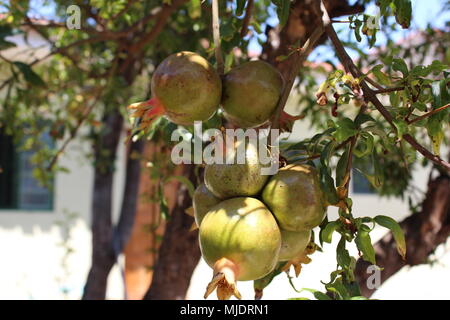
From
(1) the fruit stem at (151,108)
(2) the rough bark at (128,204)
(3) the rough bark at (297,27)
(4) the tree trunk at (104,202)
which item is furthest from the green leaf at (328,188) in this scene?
(2) the rough bark at (128,204)

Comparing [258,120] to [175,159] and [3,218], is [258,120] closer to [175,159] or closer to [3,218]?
[175,159]

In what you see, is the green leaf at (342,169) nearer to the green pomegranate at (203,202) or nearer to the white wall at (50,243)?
the green pomegranate at (203,202)

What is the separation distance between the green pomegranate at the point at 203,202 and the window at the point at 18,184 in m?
5.44

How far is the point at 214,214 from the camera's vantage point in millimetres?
967

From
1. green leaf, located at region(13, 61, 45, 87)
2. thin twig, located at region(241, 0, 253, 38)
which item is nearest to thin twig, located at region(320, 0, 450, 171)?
thin twig, located at region(241, 0, 253, 38)

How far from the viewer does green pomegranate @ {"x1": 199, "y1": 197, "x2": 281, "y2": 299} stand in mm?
907

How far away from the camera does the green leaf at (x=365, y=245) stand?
3.24 ft

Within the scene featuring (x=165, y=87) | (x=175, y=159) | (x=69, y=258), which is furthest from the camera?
(x=69, y=258)

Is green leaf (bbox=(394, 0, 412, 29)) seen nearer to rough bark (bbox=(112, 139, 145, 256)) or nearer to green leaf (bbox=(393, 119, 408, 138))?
green leaf (bbox=(393, 119, 408, 138))

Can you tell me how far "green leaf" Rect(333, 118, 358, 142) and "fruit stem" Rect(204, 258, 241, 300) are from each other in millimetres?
311

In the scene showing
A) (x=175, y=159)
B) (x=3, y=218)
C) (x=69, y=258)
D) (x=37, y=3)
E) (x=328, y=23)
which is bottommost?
(x=69, y=258)
